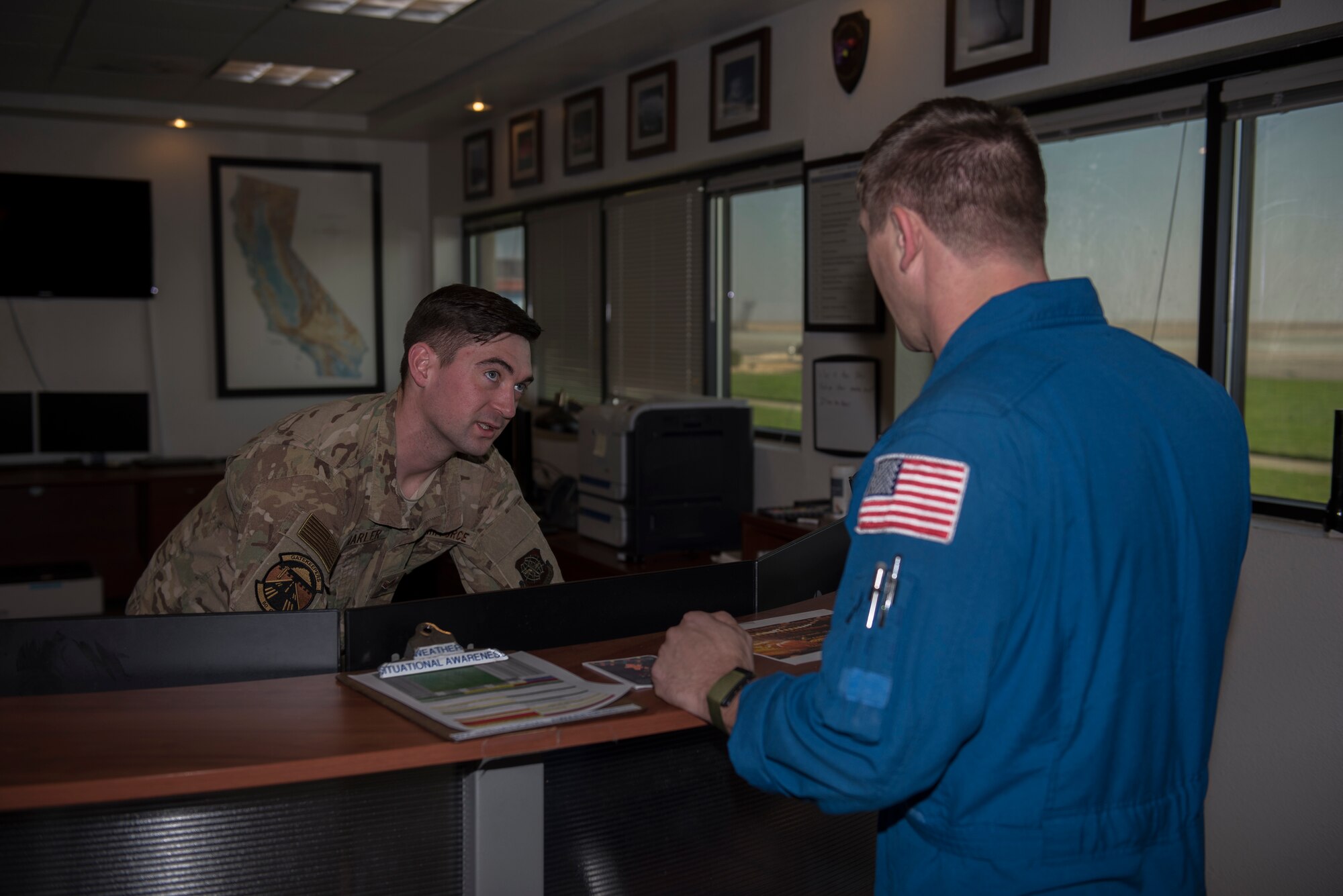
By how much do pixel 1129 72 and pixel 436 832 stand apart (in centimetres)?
248

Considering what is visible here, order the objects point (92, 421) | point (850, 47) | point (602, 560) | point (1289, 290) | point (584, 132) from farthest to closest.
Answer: point (92, 421) → point (584, 132) → point (602, 560) → point (850, 47) → point (1289, 290)

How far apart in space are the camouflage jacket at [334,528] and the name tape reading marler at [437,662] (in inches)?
14.5

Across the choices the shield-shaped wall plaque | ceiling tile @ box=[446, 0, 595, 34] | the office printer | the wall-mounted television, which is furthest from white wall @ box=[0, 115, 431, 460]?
the shield-shaped wall plaque

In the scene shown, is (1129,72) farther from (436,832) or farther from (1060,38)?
(436,832)

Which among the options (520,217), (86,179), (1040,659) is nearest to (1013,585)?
(1040,659)

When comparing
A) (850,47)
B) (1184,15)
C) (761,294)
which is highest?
(850,47)

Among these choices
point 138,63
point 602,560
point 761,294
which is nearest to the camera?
point 602,560

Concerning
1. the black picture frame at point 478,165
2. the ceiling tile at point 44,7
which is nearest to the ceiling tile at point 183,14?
the ceiling tile at point 44,7

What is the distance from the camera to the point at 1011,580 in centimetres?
102

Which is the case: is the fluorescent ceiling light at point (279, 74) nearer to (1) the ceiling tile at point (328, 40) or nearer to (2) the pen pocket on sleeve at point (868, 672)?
(1) the ceiling tile at point (328, 40)

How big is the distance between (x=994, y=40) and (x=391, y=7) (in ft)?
7.84

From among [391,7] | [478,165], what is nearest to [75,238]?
[478,165]

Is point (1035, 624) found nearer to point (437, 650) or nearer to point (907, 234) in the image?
point (907, 234)

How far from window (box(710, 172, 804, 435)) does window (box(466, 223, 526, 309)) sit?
1.90 m
